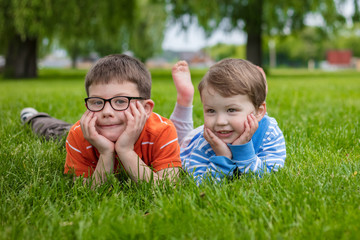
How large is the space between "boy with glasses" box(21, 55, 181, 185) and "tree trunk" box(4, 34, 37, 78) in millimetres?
14955

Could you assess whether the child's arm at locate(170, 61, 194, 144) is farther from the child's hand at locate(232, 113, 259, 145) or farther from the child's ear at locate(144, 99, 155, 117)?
the child's hand at locate(232, 113, 259, 145)

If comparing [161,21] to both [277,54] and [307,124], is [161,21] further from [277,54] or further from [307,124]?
[277,54]

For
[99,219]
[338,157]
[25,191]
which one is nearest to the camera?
[99,219]

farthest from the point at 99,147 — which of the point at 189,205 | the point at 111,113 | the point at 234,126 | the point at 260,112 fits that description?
the point at 260,112

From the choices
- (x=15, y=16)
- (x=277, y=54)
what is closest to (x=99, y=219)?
(x=15, y=16)

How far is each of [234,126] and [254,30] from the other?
15060 millimetres

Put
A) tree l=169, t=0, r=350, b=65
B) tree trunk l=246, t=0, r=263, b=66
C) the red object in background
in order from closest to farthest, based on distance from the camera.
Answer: tree l=169, t=0, r=350, b=65 < tree trunk l=246, t=0, r=263, b=66 < the red object in background

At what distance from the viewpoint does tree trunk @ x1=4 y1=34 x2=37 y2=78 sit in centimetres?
1598

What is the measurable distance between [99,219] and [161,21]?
14.7 metres

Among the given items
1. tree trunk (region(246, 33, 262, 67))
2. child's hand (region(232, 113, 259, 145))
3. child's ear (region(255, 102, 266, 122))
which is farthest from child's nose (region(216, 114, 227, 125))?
tree trunk (region(246, 33, 262, 67))

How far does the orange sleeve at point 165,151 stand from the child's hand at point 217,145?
24 centimetres

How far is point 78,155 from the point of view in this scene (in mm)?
2303

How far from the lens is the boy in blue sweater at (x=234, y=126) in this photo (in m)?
2.15

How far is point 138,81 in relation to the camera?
87.6 inches
